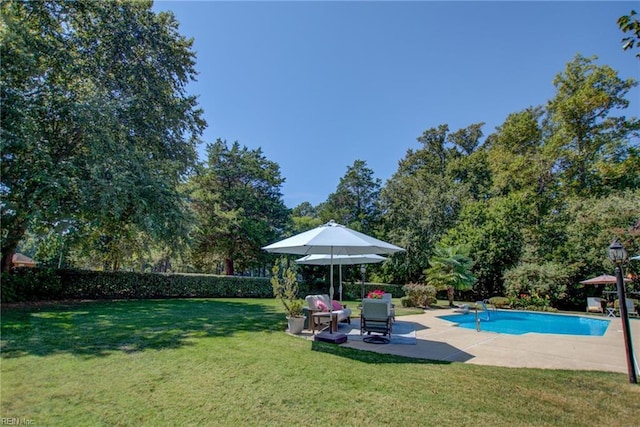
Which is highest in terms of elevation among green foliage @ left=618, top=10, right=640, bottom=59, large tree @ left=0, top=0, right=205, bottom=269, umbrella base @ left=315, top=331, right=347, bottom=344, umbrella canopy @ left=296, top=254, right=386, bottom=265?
large tree @ left=0, top=0, right=205, bottom=269

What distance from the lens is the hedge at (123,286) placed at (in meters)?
12.2

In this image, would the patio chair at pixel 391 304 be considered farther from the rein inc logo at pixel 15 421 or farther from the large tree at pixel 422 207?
the large tree at pixel 422 207

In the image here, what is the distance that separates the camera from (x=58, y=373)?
4.37 meters

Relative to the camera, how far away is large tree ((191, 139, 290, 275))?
77.5 feet

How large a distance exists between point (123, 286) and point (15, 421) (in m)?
14.4

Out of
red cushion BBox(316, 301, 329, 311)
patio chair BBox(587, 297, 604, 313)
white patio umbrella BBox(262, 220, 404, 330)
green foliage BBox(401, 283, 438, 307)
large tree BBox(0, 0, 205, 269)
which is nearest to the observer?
white patio umbrella BBox(262, 220, 404, 330)

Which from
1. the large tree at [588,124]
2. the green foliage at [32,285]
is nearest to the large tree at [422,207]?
the large tree at [588,124]

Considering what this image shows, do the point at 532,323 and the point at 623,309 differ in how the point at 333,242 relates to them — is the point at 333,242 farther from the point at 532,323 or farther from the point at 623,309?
the point at 532,323

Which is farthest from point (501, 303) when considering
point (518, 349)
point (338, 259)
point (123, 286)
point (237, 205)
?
point (123, 286)

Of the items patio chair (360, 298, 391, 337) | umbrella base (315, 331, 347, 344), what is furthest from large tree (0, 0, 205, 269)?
patio chair (360, 298, 391, 337)

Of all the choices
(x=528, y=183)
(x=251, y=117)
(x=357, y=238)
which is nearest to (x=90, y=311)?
(x=357, y=238)

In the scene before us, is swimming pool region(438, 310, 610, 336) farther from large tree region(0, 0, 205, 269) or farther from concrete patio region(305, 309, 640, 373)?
large tree region(0, 0, 205, 269)

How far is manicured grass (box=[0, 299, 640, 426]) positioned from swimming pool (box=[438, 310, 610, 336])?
693cm

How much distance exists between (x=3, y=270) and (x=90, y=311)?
475 cm
